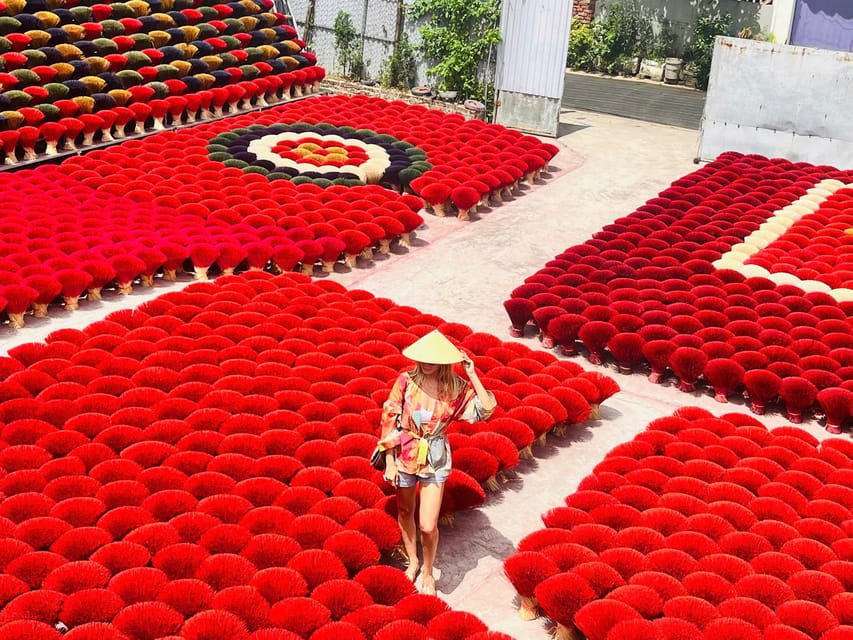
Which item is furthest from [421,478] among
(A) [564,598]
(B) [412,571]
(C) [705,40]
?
(C) [705,40]

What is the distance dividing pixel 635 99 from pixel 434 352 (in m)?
21.6

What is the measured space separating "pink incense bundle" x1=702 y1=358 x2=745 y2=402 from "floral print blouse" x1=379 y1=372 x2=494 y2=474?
4630 mm

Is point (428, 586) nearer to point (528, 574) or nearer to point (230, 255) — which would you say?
point (528, 574)

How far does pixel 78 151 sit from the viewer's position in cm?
1761

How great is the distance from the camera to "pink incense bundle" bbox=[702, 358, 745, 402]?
36.2ft

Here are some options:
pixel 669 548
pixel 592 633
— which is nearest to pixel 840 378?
pixel 669 548

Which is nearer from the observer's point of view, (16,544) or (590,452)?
(16,544)

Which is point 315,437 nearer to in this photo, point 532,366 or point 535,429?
point 535,429

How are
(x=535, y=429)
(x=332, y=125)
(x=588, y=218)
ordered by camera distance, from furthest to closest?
(x=332, y=125) → (x=588, y=218) → (x=535, y=429)

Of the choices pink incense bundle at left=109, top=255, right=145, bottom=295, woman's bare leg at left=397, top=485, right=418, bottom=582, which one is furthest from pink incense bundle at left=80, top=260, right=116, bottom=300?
woman's bare leg at left=397, top=485, right=418, bottom=582

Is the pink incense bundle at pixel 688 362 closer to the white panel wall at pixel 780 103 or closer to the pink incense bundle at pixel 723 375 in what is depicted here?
the pink incense bundle at pixel 723 375

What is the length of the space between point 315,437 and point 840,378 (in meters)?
5.70

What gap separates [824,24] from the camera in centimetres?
2720

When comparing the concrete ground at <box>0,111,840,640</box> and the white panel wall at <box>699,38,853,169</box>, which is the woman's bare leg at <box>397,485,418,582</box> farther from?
the white panel wall at <box>699,38,853,169</box>
